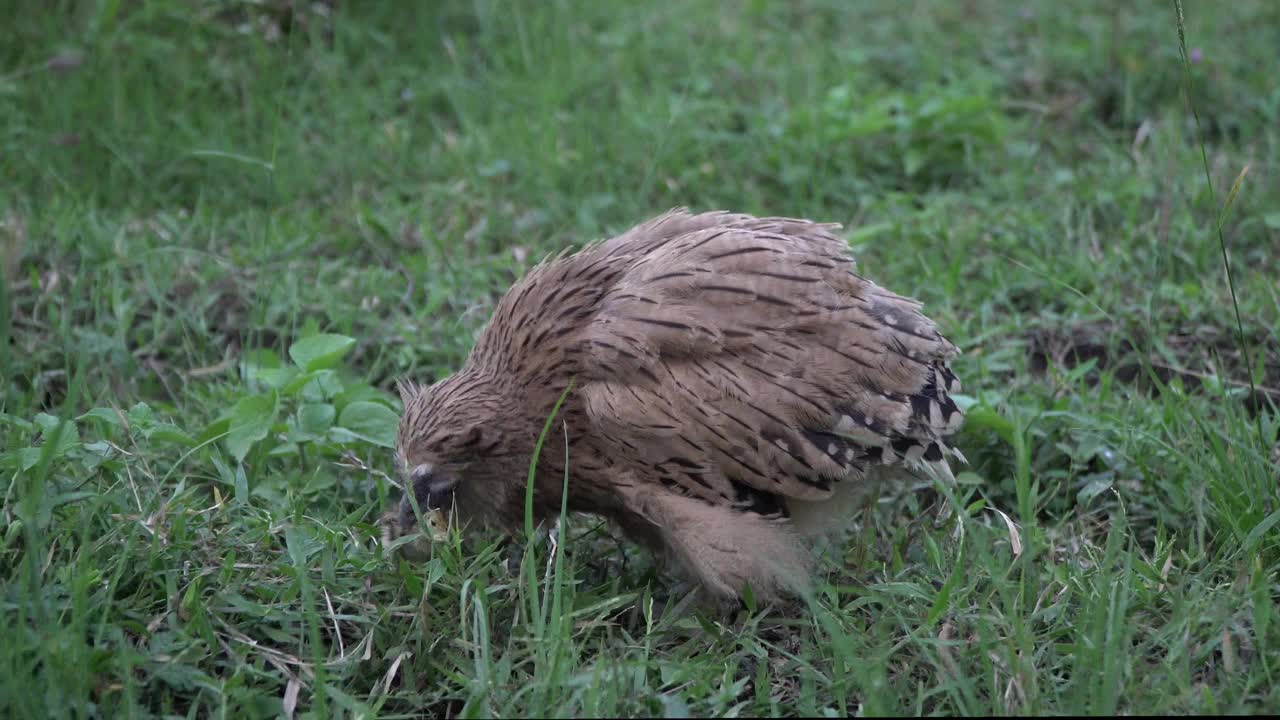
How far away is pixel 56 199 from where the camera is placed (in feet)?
15.0

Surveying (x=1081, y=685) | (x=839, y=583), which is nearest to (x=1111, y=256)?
(x=839, y=583)

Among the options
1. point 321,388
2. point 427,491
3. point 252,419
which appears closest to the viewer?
point 427,491

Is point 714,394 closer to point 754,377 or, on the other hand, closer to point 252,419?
point 754,377

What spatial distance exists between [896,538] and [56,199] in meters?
3.45

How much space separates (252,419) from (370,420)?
12.5 inches

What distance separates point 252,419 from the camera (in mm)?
3260

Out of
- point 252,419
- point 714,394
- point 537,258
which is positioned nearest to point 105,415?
point 252,419

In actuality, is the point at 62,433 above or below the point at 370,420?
above

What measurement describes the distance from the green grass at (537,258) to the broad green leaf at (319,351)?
0.01 m

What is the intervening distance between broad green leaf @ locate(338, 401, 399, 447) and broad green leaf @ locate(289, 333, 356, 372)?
0.53 feet

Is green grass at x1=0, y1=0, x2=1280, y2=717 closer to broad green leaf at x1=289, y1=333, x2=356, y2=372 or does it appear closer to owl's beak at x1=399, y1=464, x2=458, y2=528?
broad green leaf at x1=289, y1=333, x2=356, y2=372

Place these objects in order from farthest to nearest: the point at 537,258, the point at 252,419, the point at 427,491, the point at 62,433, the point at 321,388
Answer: the point at 537,258
the point at 321,388
the point at 252,419
the point at 427,491
the point at 62,433

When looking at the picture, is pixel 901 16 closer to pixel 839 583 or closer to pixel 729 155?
pixel 729 155

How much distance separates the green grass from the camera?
252 cm
